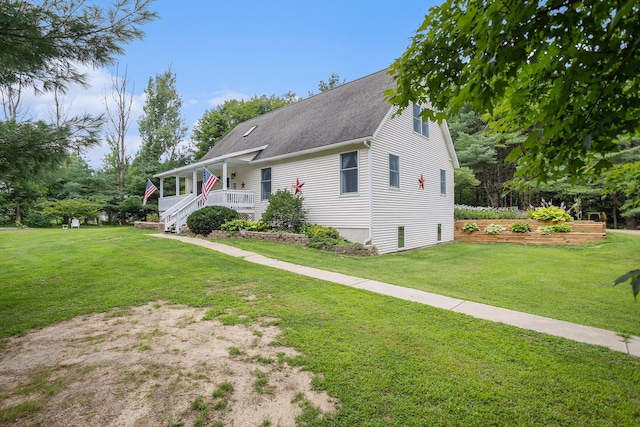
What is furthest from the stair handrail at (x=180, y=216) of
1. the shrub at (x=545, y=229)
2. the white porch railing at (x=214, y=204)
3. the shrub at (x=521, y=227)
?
the shrub at (x=545, y=229)

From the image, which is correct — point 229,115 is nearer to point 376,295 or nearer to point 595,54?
point 376,295

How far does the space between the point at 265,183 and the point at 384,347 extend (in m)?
12.2

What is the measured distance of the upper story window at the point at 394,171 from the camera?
12073 mm

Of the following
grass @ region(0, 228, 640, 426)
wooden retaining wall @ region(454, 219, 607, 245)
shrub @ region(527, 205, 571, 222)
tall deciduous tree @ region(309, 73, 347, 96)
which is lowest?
grass @ region(0, 228, 640, 426)

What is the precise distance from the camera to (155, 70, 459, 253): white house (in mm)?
11234

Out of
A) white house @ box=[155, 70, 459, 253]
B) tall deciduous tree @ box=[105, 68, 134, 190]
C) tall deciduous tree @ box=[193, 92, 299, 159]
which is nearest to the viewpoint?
white house @ box=[155, 70, 459, 253]

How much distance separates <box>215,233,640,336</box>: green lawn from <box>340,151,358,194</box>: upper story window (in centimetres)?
287

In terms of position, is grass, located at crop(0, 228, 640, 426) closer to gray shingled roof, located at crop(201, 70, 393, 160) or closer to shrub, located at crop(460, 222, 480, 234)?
gray shingled roof, located at crop(201, 70, 393, 160)

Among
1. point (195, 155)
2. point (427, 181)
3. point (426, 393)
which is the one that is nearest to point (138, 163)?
point (195, 155)

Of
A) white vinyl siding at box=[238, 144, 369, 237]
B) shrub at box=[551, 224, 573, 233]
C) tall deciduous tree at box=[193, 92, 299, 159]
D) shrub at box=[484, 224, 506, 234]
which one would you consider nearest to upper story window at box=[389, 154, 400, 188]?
white vinyl siding at box=[238, 144, 369, 237]

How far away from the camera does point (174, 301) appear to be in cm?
479

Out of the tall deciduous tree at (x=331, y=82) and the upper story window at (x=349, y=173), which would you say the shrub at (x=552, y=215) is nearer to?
the upper story window at (x=349, y=173)

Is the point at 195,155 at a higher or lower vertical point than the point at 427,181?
higher

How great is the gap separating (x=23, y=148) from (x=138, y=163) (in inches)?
1123
